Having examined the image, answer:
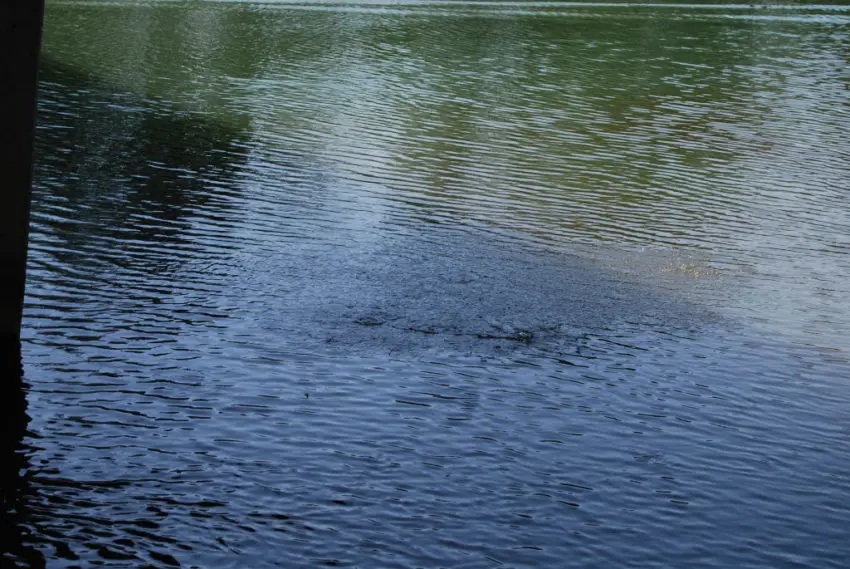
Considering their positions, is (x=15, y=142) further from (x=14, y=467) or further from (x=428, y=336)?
(x=428, y=336)

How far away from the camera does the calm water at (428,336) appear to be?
35.0 feet

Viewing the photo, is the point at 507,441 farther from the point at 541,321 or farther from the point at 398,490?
the point at 541,321

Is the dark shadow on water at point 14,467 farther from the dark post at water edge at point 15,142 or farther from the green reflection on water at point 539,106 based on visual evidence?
the green reflection on water at point 539,106

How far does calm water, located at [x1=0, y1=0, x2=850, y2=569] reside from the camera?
1067cm

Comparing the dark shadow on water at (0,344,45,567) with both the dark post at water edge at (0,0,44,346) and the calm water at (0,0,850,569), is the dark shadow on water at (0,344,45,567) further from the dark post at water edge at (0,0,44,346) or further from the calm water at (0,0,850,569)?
the dark post at water edge at (0,0,44,346)

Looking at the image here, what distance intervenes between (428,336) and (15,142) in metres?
5.64

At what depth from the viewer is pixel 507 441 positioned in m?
12.4

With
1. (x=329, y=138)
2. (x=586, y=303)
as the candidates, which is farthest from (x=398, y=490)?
(x=329, y=138)

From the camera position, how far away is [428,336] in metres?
15.1

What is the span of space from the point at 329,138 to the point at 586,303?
12.5 meters

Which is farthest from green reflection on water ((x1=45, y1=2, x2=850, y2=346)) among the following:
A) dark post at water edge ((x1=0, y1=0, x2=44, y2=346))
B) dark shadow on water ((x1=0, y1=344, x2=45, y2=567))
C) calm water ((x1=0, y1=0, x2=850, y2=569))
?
dark shadow on water ((x1=0, y1=344, x2=45, y2=567))

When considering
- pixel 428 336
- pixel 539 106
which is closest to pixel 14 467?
pixel 428 336

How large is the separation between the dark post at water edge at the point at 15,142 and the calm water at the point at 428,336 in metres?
0.64

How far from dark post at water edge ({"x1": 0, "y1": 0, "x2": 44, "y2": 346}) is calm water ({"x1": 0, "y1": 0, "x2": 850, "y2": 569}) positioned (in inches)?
25.3
